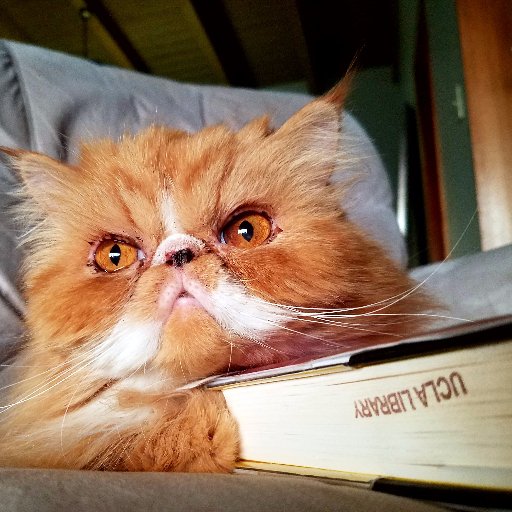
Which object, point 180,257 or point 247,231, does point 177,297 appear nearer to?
point 180,257

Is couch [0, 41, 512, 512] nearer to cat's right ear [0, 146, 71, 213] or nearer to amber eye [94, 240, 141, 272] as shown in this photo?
cat's right ear [0, 146, 71, 213]

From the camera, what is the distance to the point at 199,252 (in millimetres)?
705

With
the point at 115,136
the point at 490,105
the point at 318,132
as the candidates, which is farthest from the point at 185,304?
the point at 490,105

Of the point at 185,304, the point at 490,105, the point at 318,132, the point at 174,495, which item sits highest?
the point at 490,105

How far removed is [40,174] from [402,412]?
0.84m

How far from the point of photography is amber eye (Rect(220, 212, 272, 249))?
75cm

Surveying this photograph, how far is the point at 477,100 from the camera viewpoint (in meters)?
1.54

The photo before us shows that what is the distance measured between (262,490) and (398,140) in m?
4.08

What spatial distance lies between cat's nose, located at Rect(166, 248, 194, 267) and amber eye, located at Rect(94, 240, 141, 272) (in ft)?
0.35

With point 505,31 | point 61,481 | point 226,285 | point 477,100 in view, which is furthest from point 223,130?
point 505,31

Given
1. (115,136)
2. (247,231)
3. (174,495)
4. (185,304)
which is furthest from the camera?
(115,136)

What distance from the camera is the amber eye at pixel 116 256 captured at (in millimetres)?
777

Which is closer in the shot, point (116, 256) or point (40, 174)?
point (116, 256)

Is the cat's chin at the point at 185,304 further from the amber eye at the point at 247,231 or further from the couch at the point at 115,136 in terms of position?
the couch at the point at 115,136
